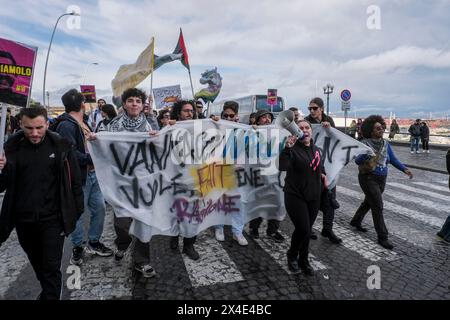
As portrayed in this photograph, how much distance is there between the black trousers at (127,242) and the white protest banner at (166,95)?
32.4ft

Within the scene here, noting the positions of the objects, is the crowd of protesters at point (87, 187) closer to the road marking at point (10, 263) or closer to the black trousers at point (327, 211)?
the black trousers at point (327, 211)

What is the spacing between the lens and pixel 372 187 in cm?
446

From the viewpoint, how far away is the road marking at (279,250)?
3680 mm

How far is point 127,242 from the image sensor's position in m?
3.74

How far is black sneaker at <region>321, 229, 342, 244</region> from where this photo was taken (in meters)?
4.40

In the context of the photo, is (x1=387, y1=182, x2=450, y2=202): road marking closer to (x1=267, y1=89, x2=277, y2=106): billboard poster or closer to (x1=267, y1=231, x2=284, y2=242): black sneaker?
(x1=267, y1=231, x2=284, y2=242): black sneaker

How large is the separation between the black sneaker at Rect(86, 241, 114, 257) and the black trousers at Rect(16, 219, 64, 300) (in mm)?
1198

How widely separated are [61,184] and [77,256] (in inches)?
56.6

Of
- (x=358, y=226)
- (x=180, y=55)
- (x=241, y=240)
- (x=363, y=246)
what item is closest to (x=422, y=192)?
(x=358, y=226)

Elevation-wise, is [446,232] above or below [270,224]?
below

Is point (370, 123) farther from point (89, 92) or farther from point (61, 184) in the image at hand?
point (89, 92)

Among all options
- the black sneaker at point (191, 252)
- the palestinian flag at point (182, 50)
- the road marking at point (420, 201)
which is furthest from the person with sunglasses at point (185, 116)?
the road marking at point (420, 201)

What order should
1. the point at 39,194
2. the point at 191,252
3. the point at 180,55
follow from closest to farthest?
1. the point at 39,194
2. the point at 191,252
3. the point at 180,55
